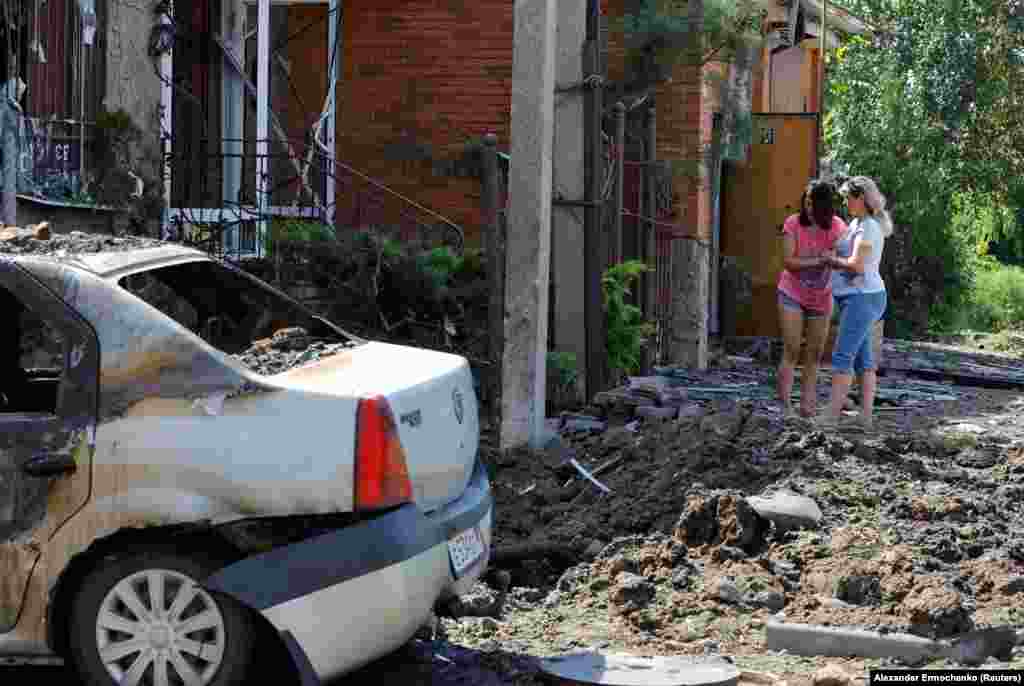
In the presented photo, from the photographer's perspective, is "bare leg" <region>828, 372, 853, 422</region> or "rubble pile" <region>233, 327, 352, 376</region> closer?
"rubble pile" <region>233, 327, 352, 376</region>

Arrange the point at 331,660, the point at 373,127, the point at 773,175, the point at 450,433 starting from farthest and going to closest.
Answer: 1. the point at 773,175
2. the point at 373,127
3. the point at 450,433
4. the point at 331,660

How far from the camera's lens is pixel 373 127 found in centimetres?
1465

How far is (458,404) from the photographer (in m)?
5.64

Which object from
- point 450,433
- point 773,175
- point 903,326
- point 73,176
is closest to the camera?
point 450,433

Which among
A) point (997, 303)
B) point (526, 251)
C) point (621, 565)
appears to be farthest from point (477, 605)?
point (997, 303)

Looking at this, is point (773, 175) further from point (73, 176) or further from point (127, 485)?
point (127, 485)

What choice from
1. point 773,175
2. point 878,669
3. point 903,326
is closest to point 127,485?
point 878,669

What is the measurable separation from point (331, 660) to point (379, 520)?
0.43m

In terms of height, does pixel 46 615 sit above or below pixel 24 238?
below

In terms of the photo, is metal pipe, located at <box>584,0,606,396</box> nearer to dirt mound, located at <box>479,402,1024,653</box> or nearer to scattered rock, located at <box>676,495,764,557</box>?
dirt mound, located at <box>479,402,1024,653</box>

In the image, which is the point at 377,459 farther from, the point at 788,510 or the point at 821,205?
the point at 821,205

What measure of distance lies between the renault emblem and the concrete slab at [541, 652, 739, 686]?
0.91 metres

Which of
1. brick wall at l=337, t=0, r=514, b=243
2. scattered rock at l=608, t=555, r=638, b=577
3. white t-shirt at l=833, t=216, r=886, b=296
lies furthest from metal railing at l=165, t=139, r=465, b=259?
scattered rock at l=608, t=555, r=638, b=577

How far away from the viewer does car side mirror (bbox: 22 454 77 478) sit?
4.98 m
